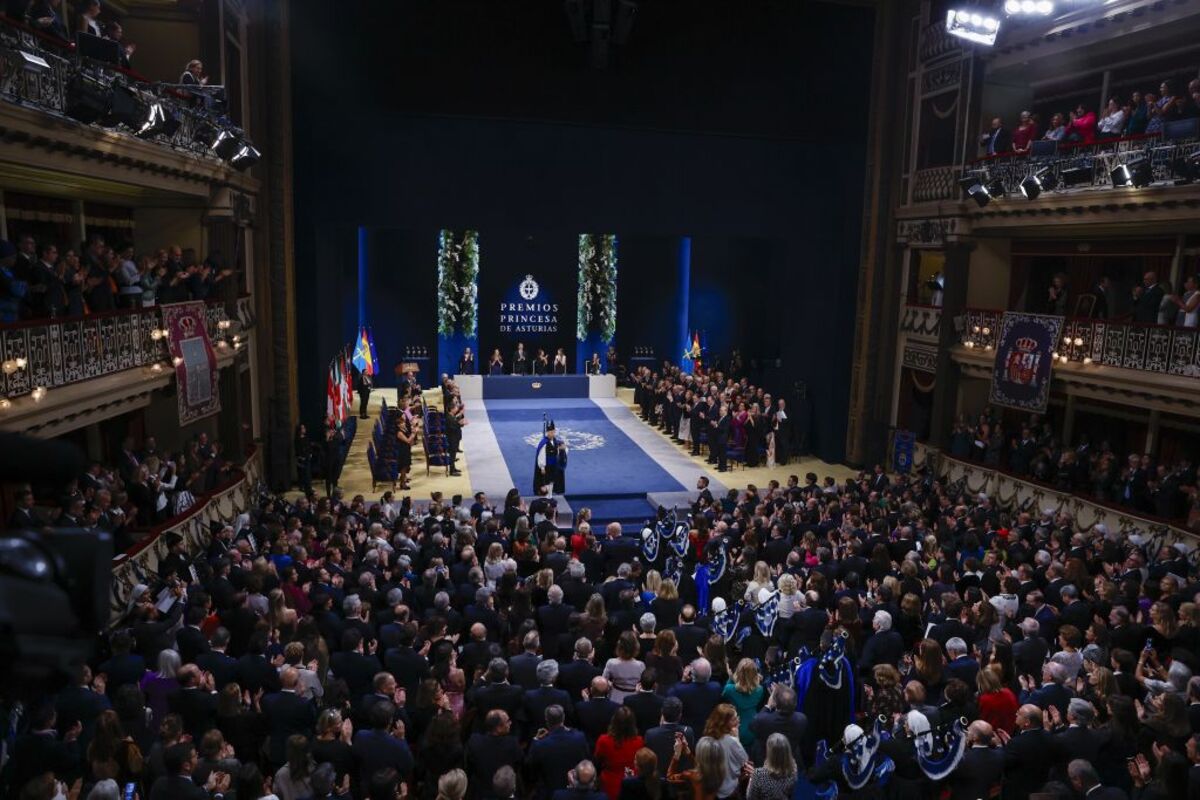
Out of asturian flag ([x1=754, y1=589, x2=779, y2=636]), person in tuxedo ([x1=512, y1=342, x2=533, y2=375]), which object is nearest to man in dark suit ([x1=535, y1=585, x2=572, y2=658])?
asturian flag ([x1=754, y1=589, x2=779, y2=636])

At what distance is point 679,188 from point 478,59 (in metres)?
5.67

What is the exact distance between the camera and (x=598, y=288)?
34.1m

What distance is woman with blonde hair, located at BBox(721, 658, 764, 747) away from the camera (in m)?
7.18

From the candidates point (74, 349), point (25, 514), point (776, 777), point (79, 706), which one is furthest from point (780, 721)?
point (74, 349)

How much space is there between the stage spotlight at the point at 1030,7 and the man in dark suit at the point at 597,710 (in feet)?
56.5

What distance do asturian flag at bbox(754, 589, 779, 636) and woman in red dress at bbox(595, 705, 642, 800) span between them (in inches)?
137

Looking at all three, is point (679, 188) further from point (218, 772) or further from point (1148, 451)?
point (218, 772)

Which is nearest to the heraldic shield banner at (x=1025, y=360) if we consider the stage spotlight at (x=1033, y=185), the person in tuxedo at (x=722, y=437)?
the stage spotlight at (x=1033, y=185)

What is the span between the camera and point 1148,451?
17438 mm

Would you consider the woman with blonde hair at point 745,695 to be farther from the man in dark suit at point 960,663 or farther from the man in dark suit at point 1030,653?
the man in dark suit at point 1030,653

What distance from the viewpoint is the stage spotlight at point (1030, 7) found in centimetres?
1764

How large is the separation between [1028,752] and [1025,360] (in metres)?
12.8

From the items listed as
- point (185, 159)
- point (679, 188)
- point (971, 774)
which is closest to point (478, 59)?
point (679, 188)

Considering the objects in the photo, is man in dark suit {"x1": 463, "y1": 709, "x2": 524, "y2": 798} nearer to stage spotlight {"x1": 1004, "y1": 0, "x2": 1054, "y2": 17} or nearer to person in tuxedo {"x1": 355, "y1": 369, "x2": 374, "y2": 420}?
stage spotlight {"x1": 1004, "y1": 0, "x2": 1054, "y2": 17}
